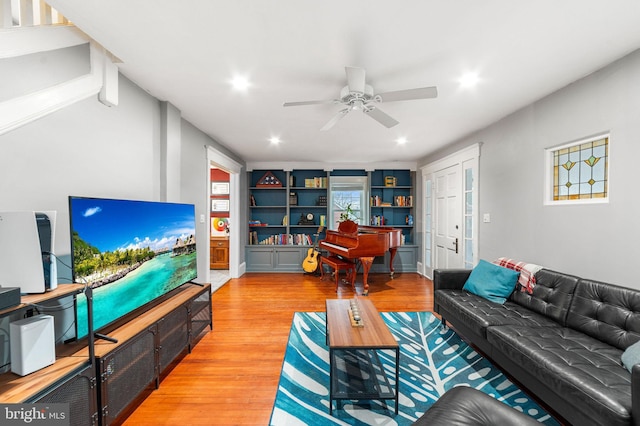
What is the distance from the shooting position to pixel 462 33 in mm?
1796

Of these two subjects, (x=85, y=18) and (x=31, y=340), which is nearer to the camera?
(x=31, y=340)

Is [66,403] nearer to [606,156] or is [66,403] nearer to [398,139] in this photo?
[606,156]

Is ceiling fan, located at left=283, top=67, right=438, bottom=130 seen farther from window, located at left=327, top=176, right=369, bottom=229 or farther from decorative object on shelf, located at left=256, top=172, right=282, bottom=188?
decorative object on shelf, located at left=256, top=172, right=282, bottom=188

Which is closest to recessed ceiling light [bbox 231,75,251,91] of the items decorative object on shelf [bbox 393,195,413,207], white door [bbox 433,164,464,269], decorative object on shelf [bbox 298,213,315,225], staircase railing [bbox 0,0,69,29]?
staircase railing [bbox 0,0,69,29]

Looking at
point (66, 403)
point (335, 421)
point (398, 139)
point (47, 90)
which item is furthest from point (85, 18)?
point (398, 139)

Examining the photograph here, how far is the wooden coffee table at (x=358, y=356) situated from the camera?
6.00 ft

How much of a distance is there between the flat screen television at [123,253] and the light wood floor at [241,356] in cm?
69

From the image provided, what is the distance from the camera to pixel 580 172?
8.27 ft

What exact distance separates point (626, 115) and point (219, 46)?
3.07m

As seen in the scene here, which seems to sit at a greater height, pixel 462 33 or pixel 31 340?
pixel 462 33

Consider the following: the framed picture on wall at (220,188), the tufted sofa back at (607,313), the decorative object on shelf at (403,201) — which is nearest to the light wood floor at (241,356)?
the tufted sofa back at (607,313)

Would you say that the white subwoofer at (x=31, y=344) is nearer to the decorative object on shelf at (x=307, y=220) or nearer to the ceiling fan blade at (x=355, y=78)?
the ceiling fan blade at (x=355, y=78)

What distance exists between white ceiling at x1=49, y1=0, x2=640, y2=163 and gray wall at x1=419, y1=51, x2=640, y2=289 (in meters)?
0.20

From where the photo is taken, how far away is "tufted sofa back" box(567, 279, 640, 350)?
1.81 metres
